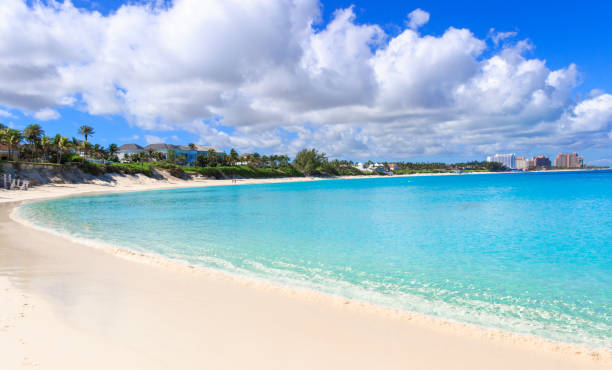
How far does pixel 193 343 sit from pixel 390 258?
30.6ft

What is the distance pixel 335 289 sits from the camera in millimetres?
9508

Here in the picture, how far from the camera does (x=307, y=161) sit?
162 metres

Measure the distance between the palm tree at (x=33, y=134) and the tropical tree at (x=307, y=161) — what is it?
106922 millimetres

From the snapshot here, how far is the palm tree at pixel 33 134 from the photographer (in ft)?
222

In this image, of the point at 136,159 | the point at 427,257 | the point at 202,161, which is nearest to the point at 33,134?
the point at 136,159

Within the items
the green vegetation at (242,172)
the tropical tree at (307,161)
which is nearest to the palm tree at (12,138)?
the green vegetation at (242,172)

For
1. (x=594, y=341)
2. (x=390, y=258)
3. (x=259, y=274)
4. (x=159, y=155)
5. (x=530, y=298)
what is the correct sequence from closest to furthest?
1. (x=594, y=341)
2. (x=530, y=298)
3. (x=259, y=274)
4. (x=390, y=258)
5. (x=159, y=155)

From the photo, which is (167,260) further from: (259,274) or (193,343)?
(193,343)

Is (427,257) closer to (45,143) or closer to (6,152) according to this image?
(45,143)

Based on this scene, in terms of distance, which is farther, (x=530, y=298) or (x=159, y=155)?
(x=159, y=155)

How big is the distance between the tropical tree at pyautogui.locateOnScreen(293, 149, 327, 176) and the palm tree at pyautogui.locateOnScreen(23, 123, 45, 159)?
351ft

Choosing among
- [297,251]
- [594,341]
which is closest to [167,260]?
[297,251]

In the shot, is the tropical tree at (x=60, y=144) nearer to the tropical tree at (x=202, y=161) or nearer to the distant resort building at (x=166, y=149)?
the distant resort building at (x=166, y=149)

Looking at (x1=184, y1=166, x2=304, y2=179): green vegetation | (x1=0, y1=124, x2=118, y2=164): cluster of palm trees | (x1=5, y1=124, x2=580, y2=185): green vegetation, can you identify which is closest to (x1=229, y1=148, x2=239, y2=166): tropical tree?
(x1=5, y1=124, x2=580, y2=185): green vegetation
